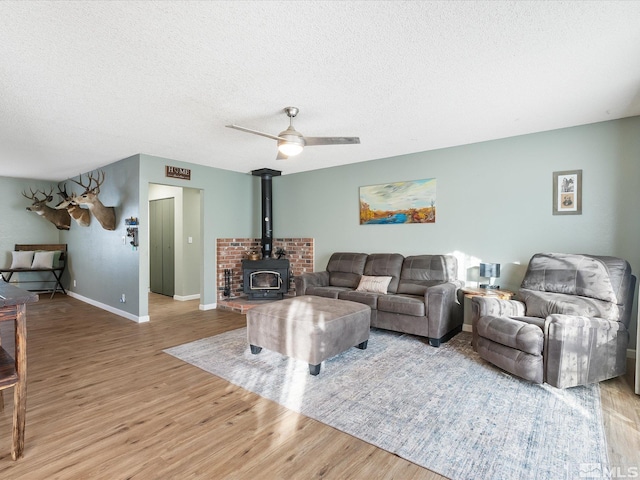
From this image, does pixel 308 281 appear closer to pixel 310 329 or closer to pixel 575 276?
pixel 310 329

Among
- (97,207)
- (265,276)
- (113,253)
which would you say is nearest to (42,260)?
(113,253)

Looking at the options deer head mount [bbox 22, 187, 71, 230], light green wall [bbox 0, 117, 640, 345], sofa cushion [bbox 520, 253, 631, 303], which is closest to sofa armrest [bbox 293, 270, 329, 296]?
light green wall [bbox 0, 117, 640, 345]

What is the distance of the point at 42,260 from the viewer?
6914 mm

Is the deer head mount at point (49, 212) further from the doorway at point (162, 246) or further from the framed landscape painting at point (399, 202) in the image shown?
the framed landscape painting at point (399, 202)

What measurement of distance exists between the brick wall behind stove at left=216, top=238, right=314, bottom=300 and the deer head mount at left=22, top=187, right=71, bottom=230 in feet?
12.9

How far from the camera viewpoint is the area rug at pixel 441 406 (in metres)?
1.82

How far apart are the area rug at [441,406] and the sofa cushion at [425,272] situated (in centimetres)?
92

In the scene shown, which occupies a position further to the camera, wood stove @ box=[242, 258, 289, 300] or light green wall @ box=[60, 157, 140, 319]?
wood stove @ box=[242, 258, 289, 300]

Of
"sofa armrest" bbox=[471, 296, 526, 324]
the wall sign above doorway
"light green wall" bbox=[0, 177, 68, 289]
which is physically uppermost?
the wall sign above doorway

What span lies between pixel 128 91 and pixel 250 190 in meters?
3.70

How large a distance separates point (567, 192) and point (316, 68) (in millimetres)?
3158

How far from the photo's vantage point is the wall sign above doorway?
200 inches

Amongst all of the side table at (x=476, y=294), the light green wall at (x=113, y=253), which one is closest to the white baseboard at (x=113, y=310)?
the light green wall at (x=113, y=253)

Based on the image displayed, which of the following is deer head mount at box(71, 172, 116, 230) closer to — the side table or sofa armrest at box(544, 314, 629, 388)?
the side table
